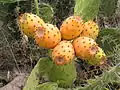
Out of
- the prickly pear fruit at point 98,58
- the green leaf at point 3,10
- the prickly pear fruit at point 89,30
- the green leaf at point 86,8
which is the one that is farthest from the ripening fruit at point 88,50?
the green leaf at point 3,10

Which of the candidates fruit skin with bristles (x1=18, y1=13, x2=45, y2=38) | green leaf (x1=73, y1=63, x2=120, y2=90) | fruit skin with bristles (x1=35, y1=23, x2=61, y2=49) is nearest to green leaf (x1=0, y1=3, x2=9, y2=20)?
fruit skin with bristles (x1=18, y1=13, x2=45, y2=38)

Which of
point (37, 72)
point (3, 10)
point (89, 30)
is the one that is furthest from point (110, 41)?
point (3, 10)

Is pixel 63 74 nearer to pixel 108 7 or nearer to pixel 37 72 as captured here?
pixel 37 72

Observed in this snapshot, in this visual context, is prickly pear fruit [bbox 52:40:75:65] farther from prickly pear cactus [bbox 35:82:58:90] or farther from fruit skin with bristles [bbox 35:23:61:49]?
prickly pear cactus [bbox 35:82:58:90]

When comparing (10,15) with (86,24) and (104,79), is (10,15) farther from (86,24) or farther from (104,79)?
(104,79)

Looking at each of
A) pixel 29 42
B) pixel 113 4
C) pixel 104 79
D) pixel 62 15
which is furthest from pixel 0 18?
pixel 104 79

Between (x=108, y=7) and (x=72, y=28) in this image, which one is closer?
(x=72, y=28)

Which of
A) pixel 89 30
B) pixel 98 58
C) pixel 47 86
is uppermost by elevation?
pixel 89 30

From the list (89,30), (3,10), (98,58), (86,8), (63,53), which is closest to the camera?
(63,53)
